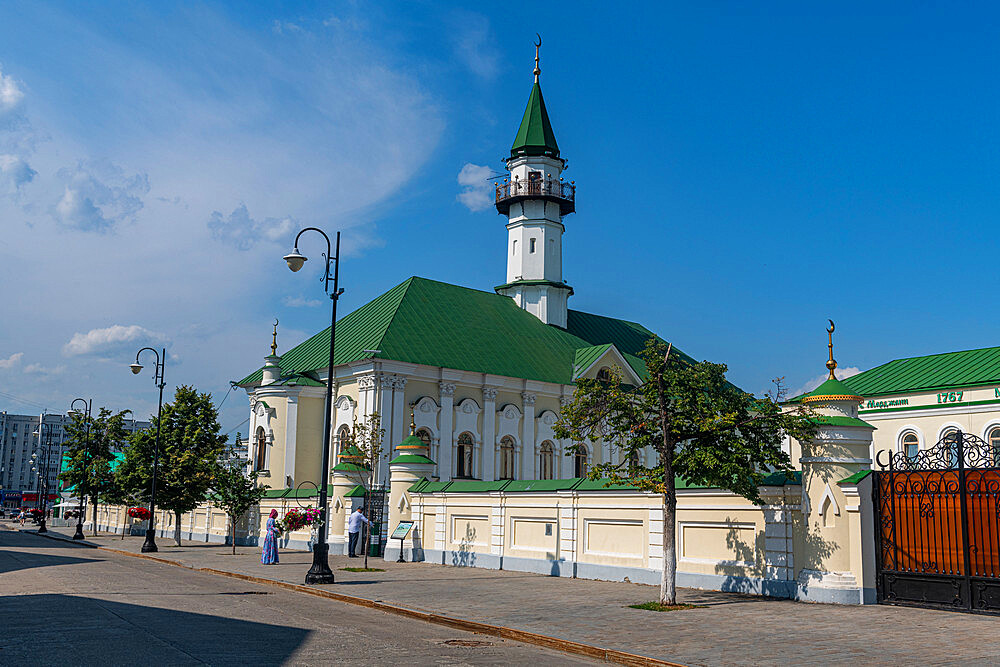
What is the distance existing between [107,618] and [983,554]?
15019 mm

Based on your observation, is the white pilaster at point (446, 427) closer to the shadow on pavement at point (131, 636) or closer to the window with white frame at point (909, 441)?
the window with white frame at point (909, 441)

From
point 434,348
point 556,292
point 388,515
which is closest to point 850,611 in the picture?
point 388,515

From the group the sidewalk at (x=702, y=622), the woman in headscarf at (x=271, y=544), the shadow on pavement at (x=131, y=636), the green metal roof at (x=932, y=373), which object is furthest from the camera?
the green metal roof at (x=932, y=373)

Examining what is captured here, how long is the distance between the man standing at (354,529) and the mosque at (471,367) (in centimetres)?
1194

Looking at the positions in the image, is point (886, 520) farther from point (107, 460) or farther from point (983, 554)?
point (107, 460)

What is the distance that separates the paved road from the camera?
1074cm

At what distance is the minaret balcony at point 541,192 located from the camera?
59.6 meters

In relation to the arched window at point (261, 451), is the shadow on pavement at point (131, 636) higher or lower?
lower

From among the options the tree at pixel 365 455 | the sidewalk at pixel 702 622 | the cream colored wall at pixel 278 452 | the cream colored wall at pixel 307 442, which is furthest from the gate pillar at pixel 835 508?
the cream colored wall at pixel 278 452

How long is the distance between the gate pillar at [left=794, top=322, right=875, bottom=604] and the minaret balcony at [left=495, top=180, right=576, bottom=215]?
4240 cm

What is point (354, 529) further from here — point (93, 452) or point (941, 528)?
point (93, 452)

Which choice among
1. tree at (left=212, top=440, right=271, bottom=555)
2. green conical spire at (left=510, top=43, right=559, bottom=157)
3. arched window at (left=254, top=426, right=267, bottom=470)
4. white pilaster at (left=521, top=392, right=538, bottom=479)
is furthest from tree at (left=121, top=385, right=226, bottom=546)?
green conical spire at (left=510, top=43, right=559, bottom=157)

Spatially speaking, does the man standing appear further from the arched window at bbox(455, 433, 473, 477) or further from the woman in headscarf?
the arched window at bbox(455, 433, 473, 477)

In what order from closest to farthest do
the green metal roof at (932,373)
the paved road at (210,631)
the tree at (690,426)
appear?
1. the paved road at (210,631)
2. the tree at (690,426)
3. the green metal roof at (932,373)
